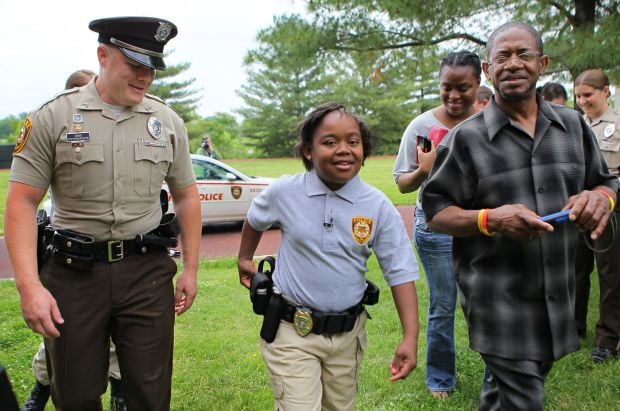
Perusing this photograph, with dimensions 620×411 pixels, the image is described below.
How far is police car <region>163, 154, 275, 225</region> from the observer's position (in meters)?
11.4

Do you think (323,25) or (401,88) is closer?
(323,25)

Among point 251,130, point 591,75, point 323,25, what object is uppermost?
point 323,25

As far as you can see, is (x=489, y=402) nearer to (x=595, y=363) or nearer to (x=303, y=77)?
(x=595, y=363)

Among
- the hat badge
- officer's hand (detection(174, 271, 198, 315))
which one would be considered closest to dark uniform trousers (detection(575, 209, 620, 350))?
officer's hand (detection(174, 271, 198, 315))

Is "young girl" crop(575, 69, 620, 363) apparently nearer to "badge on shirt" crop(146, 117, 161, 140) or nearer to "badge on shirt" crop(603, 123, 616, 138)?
"badge on shirt" crop(603, 123, 616, 138)

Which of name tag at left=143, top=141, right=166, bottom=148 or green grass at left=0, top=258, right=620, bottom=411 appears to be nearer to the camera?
name tag at left=143, top=141, right=166, bottom=148

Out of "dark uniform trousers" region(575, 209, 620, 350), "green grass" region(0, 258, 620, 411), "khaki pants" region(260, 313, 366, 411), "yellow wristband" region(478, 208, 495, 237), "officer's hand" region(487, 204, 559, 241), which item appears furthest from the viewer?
"dark uniform trousers" region(575, 209, 620, 350)

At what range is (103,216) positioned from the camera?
8.80 feet

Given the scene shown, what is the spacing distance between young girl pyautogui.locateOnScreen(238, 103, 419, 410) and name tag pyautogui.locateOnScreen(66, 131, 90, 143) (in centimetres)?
82

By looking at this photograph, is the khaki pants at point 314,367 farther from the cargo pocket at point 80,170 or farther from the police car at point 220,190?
the police car at point 220,190

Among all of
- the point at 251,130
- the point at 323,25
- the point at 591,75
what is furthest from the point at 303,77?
the point at 591,75

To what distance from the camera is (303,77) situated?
2032 inches

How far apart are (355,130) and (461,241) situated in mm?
645

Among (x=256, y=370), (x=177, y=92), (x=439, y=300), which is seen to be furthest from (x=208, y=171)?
(x=177, y=92)
